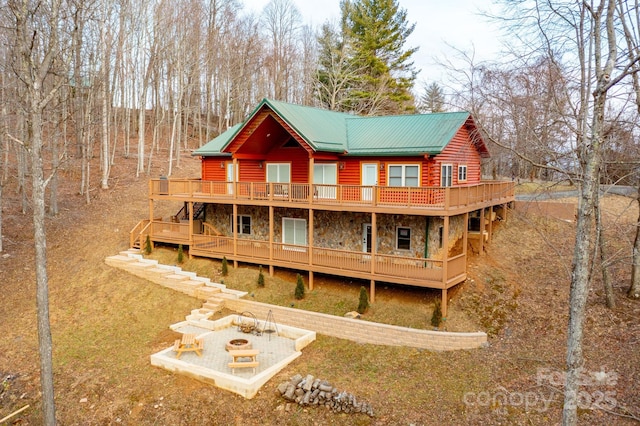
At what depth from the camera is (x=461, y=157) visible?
21031mm

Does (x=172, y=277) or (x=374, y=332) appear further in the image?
(x=172, y=277)

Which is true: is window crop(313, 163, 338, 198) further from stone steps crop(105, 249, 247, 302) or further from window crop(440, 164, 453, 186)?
stone steps crop(105, 249, 247, 302)

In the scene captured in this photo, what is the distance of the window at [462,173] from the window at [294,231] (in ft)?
26.4

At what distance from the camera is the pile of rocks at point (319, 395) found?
35.5 ft

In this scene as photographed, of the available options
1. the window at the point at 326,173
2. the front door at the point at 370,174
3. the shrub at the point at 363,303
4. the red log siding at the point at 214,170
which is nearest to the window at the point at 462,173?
the front door at the point at 370,174

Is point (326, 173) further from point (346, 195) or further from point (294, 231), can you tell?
point (294, 231)

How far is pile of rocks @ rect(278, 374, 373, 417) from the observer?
1083 cm

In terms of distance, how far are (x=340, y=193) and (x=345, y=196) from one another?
2.32ft

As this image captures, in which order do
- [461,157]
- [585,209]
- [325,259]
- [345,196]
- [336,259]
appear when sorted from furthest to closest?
1. [461,157]
2. [345,196]
3. [325,259]
4. [336,259]
5. [585,209]

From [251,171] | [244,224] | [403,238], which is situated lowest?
[403,238]

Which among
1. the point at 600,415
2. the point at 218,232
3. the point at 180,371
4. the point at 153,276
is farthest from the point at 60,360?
the point at 600,415

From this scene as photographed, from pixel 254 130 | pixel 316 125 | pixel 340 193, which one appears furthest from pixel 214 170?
pixel 340 193

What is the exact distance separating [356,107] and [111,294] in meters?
27.0

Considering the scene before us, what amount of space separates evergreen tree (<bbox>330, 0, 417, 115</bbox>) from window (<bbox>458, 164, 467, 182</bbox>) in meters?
16.8
